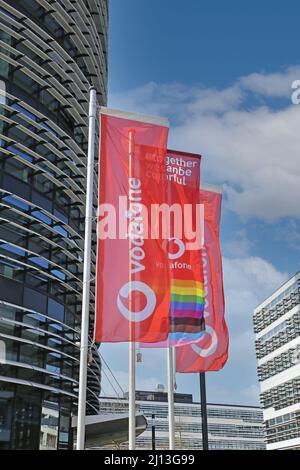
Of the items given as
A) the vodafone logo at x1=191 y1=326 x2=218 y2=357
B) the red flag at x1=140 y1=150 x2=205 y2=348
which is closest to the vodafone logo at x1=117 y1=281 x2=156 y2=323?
the red flag at x1=140 y1=150 x2=205 y2=348

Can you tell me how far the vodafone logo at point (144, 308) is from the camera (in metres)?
14.4

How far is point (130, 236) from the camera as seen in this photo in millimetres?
15102

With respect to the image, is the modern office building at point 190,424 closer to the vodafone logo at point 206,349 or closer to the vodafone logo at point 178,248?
the vodafone logo at point 206,349

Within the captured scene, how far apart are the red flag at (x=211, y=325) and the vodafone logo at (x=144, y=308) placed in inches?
122

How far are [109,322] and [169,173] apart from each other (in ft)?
15.1

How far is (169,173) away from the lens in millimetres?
16594

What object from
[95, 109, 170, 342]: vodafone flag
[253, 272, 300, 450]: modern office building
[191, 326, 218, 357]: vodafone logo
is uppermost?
[253, 272, 300, 450]: modern office building

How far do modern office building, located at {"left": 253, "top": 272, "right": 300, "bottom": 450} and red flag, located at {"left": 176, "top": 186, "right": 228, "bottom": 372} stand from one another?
215 ft

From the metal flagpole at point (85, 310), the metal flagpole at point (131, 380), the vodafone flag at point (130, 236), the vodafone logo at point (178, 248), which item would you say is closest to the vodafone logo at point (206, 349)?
the vodafone logo at point (178, 248)

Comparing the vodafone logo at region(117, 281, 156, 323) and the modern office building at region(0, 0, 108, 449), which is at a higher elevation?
the modern office building at region(0, 0, 108, 449)

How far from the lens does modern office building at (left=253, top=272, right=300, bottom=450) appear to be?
82.3m

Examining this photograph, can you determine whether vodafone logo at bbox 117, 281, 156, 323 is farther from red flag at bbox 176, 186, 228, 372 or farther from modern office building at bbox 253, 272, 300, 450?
modern office building at bbox 253, 272, 300, 450

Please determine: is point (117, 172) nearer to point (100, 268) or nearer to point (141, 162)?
point (141, 162)

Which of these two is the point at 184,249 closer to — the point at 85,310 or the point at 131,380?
the point at 85,310
